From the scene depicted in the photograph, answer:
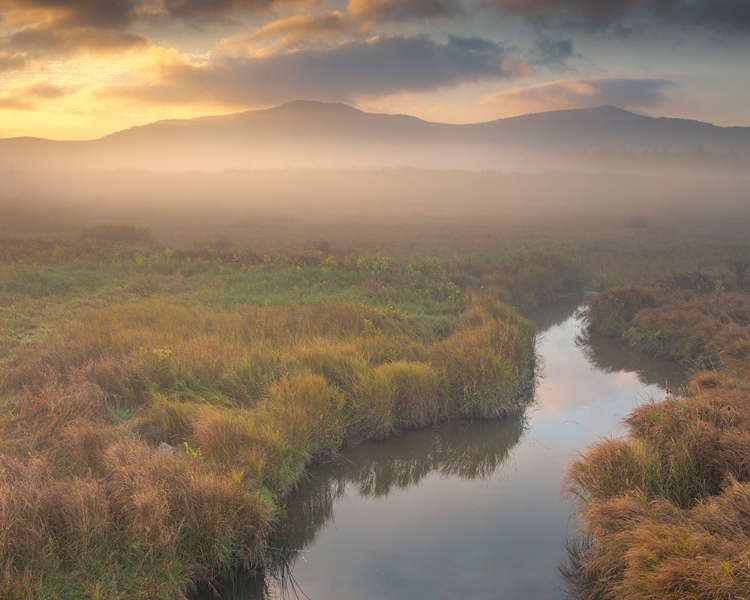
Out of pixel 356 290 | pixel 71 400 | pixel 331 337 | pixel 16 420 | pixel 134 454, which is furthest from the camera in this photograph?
pixel 356 290

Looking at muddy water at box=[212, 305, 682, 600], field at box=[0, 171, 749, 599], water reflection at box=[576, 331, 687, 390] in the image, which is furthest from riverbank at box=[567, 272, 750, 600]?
water reflection at box=[576, 331, 687, 390]

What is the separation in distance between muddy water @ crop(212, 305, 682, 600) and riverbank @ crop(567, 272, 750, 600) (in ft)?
2.79

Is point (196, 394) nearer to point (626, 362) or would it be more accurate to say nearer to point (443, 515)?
point (443, 515)

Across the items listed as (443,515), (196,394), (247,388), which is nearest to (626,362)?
(443,515)

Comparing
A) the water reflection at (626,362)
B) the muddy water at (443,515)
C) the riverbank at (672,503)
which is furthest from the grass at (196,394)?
the riverbank at (672,503)

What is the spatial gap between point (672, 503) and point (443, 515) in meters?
3.76

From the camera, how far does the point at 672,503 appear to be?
24.2ft

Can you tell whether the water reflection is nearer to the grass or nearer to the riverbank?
the grass

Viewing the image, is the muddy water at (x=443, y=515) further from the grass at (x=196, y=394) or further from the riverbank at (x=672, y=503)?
the riverbank at (x=672, y=503)

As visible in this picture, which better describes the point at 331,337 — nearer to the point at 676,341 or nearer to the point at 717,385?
the point at 717,385

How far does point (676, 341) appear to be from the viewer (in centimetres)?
1791

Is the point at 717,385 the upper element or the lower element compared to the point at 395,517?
upper

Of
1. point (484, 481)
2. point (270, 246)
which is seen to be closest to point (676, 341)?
point (484, 481)

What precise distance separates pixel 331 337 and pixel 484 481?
6049 mm
